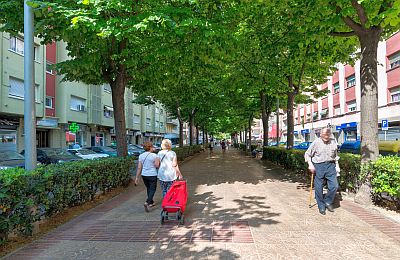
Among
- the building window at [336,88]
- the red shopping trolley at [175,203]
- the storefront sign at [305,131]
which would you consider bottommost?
the red shopping trolley at [175,203]

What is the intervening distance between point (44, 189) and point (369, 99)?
7079mm

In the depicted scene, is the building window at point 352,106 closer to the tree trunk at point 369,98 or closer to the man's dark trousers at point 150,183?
the tree trunk at point 369,98

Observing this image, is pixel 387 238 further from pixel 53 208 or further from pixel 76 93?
pixel 76 93

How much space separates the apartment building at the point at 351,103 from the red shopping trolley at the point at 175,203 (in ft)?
33.5

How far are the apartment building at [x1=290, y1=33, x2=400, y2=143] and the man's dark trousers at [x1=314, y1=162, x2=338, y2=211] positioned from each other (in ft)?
25.0

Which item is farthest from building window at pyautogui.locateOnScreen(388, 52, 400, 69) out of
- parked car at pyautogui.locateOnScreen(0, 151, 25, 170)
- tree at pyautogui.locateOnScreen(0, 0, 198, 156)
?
parked car at pyautogui.locateOnScreen(0, 151, 25, 170)

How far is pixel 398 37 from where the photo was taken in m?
24.7

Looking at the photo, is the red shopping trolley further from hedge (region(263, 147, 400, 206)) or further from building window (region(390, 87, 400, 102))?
building window (region(390, 87, 400, 102))

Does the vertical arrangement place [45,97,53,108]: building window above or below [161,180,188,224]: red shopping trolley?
above

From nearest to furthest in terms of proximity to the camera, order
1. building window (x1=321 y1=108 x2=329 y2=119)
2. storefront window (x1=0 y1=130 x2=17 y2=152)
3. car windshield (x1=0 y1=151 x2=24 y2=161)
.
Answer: car windshield (x1=0 y1=151 x2=24 y2=161) < storefront window (x1=0 y1=130 x2=17 y2=152) < building window (x1=321 y1=108 x2=329 y2=119)

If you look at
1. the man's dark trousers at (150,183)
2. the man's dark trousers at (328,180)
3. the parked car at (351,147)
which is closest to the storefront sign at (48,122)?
the man's dark trousers at (150,183)

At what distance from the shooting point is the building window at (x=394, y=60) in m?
25.1

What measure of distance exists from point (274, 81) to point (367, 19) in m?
8.39

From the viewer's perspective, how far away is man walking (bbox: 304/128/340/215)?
6387mm
